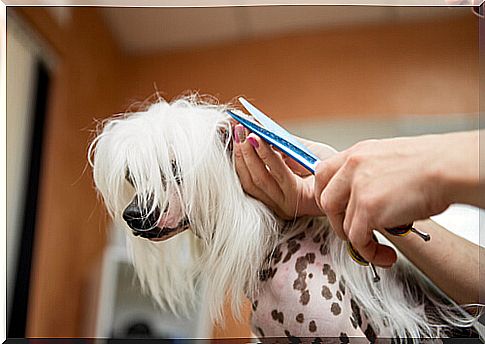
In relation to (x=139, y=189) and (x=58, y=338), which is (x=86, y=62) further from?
(x=58, y=338)

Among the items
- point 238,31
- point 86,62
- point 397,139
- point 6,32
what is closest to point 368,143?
point 397,139

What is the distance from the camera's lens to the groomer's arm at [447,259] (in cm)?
85

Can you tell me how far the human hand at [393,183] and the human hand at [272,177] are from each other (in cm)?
7

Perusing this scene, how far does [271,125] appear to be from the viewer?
0.87 metres

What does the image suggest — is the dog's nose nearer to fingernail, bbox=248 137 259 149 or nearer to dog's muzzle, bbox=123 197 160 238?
dog's muzzle, bbox=123 197 160 238

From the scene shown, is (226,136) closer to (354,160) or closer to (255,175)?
(255,175)

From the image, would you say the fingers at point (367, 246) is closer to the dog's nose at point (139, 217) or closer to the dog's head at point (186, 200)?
the dog's head at point (186, 200)

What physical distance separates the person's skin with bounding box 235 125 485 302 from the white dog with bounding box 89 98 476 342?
0.02m

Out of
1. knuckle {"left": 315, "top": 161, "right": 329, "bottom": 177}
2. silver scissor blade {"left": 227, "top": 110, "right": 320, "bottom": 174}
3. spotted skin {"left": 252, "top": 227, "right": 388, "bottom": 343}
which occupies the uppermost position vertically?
silver scissor blade {"left": 227, "top": 110, "right": 320, "bottom": 174}

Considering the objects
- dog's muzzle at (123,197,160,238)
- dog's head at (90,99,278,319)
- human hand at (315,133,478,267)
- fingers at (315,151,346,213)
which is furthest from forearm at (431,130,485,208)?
dog's muzzle at (123,197,160,238)

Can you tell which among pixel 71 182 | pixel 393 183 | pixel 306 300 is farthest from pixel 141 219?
pixel 393 183

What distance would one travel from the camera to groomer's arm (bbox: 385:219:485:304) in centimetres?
85

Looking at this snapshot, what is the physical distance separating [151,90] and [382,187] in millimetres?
337

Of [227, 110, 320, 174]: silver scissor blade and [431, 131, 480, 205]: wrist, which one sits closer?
[431, 131, 480, 205]: wrist
